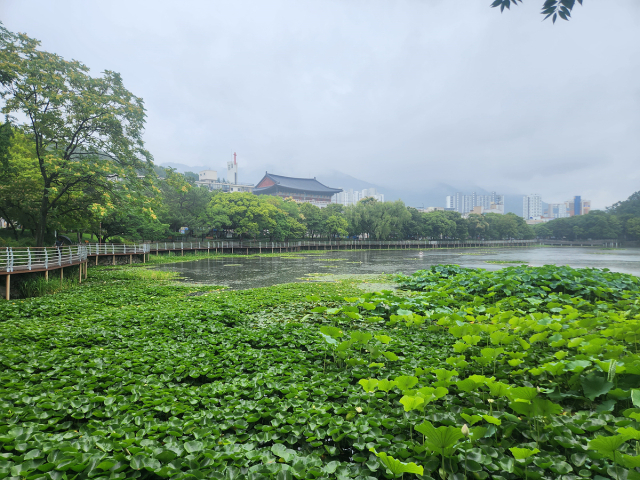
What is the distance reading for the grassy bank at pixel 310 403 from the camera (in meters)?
1.82

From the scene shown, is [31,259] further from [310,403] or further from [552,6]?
[552,6]

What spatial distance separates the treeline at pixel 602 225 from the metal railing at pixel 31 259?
82.1 meters

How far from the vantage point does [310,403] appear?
104 inches

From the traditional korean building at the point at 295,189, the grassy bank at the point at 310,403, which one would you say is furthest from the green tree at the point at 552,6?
the traditional korean building at the point at 295,189

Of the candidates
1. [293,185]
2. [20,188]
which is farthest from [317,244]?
[20,188]

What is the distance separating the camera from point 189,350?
13.1 ft

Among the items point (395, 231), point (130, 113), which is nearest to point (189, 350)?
point (130, 113)

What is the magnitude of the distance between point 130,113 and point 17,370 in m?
11.9

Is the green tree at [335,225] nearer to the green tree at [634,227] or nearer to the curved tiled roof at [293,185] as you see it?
the curved tiled roof at [293,185]

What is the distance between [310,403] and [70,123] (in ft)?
46.3

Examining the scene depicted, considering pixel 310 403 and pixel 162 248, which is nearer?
pixel 310 403

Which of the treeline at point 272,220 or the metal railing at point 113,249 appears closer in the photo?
the metal railing at point 113,249

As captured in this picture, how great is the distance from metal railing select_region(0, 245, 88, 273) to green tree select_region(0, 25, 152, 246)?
6.08ft

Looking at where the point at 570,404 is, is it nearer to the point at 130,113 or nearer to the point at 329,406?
the point at 329,406
